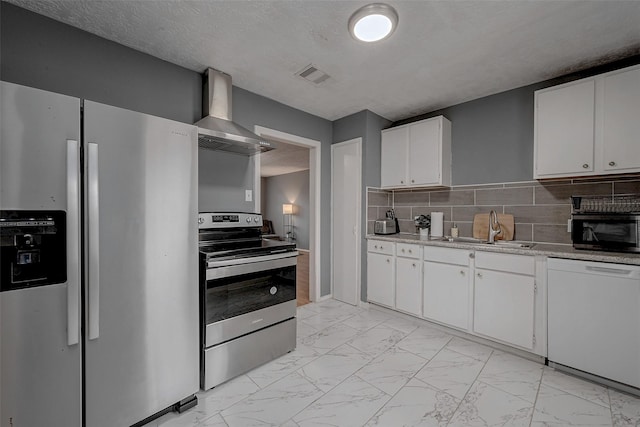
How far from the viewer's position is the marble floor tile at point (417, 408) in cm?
159

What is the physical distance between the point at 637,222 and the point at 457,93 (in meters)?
1.85

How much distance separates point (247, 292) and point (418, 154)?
248 centimetres

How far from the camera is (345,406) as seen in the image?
1713 millimetres

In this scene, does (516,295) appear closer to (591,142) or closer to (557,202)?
(557,202)

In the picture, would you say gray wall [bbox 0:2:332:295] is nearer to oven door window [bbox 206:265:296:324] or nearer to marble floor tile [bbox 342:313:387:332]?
oven door window [bbox 206:265:296:324]

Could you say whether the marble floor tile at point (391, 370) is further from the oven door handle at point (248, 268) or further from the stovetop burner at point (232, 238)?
the stovetop burner at point (232, 238)

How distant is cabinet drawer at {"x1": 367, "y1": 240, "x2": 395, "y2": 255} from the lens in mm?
3197

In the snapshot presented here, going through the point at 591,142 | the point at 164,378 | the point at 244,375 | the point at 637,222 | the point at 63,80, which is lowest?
the point at 244,375

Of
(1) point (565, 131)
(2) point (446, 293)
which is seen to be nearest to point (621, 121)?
(1) point (565, 131)

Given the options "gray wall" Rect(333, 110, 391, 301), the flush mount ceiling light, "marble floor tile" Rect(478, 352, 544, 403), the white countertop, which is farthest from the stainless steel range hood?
"marble floor tile" Rect(478, 352, 544, 403)

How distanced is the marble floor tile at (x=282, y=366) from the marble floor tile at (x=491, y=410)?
3.63ft

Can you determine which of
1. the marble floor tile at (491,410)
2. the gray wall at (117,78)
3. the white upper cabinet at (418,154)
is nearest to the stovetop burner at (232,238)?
the gray wall at (117,78)

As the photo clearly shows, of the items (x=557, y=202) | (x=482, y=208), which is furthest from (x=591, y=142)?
(x=482, y=208)

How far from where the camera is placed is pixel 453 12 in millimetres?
1742
